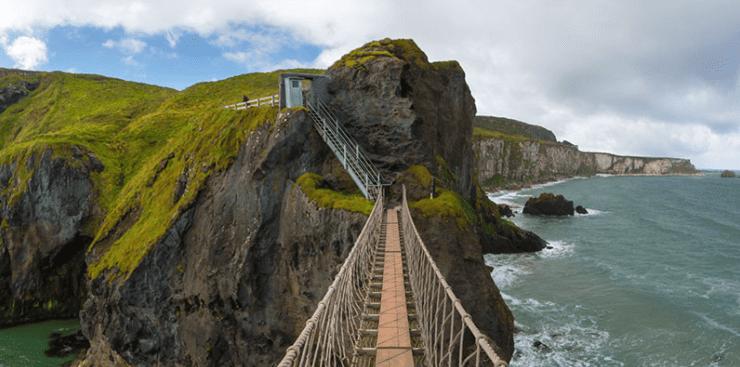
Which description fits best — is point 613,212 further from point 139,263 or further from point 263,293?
point 139,263

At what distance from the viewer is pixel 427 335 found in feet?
16.6

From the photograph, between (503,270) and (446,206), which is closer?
(446,206)

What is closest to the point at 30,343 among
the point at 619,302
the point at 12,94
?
the point at 619,302

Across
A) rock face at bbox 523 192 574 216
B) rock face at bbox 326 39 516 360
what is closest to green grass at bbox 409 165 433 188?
rock face at bbox 326 39 516 360

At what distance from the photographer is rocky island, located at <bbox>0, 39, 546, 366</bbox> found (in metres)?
13.6

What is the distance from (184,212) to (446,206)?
1243cm

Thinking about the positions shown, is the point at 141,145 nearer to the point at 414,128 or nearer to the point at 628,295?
the point at 414,128

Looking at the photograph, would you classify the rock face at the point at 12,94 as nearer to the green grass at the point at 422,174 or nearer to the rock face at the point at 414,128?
the rock face at the point at 414,128

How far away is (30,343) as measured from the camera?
21766 millimetres

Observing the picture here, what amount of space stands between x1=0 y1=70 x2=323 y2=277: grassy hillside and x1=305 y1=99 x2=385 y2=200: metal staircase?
93.2 inches

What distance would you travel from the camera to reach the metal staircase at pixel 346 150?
15664mm

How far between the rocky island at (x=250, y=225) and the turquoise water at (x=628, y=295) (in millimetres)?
9180

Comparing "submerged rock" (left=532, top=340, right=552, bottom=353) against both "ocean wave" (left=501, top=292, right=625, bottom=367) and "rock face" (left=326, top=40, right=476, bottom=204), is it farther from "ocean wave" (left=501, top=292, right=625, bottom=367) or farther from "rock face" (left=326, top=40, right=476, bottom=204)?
"rock face" (left=326, top=40, right=476, bottom=204)

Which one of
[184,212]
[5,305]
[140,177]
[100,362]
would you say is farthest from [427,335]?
[5,305]
